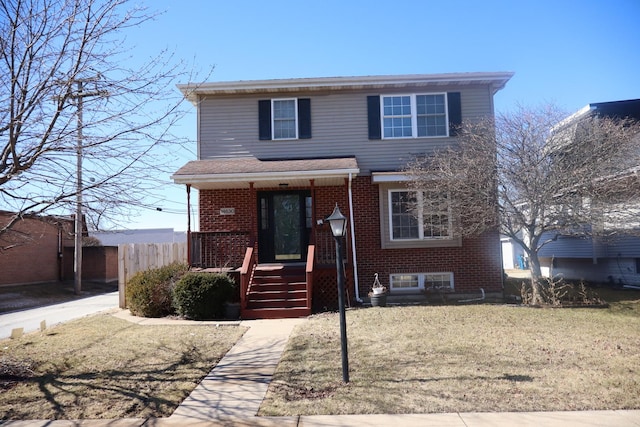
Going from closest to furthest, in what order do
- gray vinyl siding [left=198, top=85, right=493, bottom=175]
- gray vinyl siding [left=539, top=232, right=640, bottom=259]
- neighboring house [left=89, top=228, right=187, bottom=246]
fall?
gray vinyl siding [left=198, top=85, right=493, bottom=175]
gray vinyl siding [left=539, top=232, right=640, bottom=259]
neighboring house [left=89, top=228, right=187, bottom=246]

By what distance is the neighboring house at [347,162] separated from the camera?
12.8m

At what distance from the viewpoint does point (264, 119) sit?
1345 centimetres

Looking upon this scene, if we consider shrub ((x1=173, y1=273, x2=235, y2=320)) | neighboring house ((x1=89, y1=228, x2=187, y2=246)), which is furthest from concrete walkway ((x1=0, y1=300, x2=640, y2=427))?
neighboring house ((x1=89, y1=228, x2=187, y2=246))

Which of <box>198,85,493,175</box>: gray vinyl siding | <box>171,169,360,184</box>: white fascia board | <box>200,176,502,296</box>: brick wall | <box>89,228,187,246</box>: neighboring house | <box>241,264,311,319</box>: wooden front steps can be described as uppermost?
Answer: <box>198,85,493,175</box>: gray vinyl siding

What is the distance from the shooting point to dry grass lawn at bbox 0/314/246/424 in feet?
17.5

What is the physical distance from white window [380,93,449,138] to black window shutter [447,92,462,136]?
0.15 meters

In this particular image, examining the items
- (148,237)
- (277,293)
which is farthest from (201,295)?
(148,237)

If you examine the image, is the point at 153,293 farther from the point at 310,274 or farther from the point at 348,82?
the point at 348,82

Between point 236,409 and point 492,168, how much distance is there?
8190 mm

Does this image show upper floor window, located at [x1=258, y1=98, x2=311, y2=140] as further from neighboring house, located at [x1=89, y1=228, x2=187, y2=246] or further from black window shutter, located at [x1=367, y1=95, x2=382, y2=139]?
neighboring house, located at [x1=89, y1=228, x2=187, y2=246]

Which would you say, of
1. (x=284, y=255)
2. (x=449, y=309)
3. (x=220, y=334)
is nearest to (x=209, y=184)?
(x=284, y=255)

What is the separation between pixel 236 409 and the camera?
513 centimetres

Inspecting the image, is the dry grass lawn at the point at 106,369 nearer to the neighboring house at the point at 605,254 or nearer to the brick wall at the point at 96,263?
the neighboring house at the point at 605,254

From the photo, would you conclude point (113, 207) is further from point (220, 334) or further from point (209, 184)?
point (209, 184)
